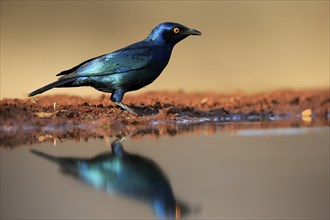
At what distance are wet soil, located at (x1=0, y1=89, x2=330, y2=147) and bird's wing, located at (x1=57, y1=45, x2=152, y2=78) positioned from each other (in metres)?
0.39

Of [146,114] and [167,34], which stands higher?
[167,34]

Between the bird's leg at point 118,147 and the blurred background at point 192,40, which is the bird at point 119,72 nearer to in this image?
the bird's leg at point 118,147

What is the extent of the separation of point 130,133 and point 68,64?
17.3ft

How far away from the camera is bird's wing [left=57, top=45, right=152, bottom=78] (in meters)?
7.30

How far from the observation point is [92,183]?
3859 mm

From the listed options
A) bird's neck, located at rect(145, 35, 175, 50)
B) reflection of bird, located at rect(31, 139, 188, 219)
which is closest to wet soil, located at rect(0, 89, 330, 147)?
bird's neck, located at rect(145, 35, 175, 50)

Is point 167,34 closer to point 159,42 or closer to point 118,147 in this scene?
point 159,42

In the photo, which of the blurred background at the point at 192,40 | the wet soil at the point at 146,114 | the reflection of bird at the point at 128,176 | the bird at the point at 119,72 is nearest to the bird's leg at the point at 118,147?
the reflection of bird at the point at 128,176

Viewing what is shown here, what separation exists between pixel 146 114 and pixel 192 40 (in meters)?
5.84

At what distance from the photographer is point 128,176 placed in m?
3.98

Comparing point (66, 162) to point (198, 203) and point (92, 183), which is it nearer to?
point (92, 183)

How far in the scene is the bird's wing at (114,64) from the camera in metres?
7.30

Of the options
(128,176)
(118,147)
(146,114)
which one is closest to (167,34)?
(146,114)

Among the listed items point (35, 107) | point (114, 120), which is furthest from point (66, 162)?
point (35, 107)
